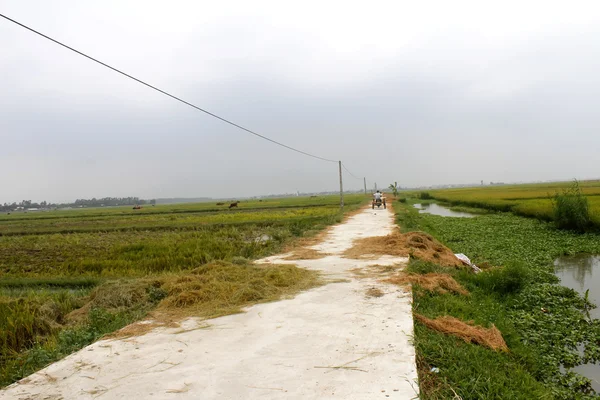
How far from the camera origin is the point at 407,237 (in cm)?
1016

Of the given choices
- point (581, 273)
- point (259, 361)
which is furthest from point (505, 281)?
point (259, 361)

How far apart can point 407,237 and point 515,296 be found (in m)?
3.80

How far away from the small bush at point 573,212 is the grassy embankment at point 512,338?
6.35 metres

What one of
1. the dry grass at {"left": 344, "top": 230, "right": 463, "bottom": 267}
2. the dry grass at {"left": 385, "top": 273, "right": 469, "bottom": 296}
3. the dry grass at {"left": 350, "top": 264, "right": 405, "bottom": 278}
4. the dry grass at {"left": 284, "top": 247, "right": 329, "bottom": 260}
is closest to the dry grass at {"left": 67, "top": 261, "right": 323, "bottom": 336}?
the dry grass at {"left": 350, "top": 264, "right": 405, "bottom": 278}

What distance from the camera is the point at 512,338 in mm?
4457

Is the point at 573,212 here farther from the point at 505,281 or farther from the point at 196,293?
the point at 196,293

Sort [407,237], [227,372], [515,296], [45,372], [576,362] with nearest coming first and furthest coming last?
[227,372], [45,372], [576,362], [515,296], [407,237]

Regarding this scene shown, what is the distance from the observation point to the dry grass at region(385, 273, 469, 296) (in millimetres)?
5898

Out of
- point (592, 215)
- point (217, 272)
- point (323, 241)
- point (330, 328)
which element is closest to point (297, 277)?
point (217, 272)

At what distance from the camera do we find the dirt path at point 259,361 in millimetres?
2971

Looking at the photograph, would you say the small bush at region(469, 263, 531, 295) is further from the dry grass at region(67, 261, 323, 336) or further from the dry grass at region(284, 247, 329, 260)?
the dry grass at region(284, 247, 329, 260)

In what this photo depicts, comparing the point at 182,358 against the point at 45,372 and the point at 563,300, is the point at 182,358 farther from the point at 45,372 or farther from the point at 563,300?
the point at 563,300

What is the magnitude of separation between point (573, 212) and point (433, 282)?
39.7 feet

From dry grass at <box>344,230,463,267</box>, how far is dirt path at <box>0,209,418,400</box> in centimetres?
367
